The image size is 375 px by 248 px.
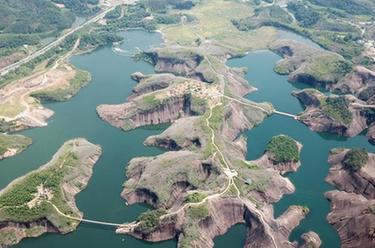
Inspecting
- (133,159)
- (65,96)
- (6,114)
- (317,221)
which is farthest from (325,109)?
(6,114)

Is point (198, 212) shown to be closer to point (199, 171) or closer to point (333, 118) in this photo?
point (199, 171)

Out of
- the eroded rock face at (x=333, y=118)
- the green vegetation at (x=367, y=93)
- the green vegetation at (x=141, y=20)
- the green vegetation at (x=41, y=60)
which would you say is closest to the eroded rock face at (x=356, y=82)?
the green vegetation at (x=367, y=93)

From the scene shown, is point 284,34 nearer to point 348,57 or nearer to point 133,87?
point 348,57

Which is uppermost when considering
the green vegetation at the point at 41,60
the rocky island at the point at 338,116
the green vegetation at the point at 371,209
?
the green vegetation at the point at 371,209

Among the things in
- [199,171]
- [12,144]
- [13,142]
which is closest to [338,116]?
[199,171]

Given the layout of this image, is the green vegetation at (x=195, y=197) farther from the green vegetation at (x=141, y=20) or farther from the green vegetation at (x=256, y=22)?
the green vegetation at (x=256, y=22)
